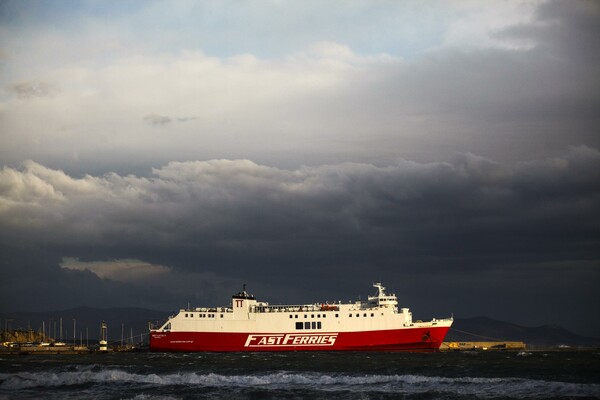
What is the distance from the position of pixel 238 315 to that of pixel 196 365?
21.7m

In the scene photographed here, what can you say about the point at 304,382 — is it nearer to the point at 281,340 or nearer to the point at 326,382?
the point at 326,382

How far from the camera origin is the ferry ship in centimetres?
7525

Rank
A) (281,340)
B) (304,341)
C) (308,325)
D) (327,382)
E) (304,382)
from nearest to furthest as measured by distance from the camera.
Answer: (327,382) < (304,382) < (304,341) < (281,340) < (308,325)

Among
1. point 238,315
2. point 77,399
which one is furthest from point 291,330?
point 77,399

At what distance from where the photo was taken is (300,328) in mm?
77562

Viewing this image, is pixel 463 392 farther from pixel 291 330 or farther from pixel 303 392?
pixel 291 330

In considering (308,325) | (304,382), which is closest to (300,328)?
(308,325)

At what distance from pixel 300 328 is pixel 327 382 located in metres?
34.7

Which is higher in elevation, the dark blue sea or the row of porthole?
the row of porthole

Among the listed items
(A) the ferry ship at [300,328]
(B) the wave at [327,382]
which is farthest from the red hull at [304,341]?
(B) the wave at [327,382]

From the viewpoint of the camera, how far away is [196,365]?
56.7 meters

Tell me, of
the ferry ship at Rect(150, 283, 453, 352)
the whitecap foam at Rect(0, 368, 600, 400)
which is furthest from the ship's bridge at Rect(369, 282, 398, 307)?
the whitecap foam at Rect(0, 368, 600, 400)

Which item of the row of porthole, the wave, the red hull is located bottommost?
the wave

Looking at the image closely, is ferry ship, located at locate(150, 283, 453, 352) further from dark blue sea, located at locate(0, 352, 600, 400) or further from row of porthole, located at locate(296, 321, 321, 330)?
dark blue sea, located at locate(0, 352, 600, 400)
